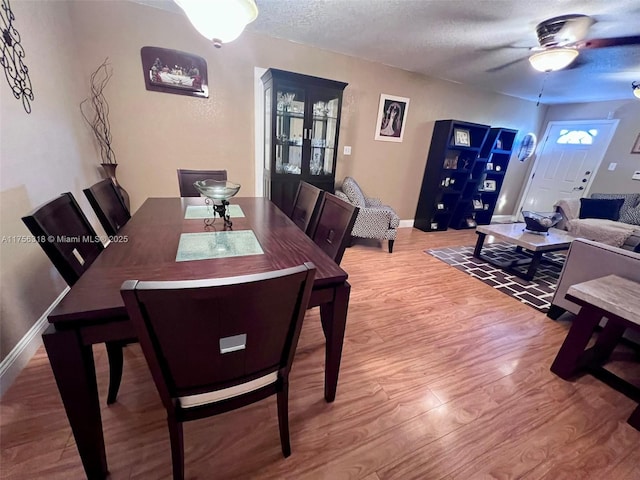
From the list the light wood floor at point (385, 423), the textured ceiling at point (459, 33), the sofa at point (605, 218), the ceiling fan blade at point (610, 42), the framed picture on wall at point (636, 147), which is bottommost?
the light wood floor at point (385, 423)

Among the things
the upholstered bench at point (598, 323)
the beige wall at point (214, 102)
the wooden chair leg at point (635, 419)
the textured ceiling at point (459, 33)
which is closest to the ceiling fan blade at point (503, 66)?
the textured ceiling at point (459, 33)

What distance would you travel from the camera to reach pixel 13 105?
4.80 feet

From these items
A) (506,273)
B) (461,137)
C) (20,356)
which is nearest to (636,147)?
(461,137)

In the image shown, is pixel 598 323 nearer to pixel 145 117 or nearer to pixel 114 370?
pixel 114 370

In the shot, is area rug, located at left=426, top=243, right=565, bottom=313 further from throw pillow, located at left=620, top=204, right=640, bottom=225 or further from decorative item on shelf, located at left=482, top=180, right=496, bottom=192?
decorative item on shelf, located at left=482, top=180, right=496, bottom=192

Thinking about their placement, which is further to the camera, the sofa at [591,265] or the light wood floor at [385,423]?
the sofa at [591,265]

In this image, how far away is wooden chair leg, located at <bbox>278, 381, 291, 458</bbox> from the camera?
97cm

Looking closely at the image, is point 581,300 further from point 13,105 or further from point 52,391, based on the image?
point 13,105

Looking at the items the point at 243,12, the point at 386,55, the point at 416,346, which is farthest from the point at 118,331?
the point at 386,55

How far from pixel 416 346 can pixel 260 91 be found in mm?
3026

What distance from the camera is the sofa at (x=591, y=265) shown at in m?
1.64

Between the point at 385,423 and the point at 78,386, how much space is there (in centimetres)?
123

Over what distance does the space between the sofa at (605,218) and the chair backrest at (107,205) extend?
16.3ft

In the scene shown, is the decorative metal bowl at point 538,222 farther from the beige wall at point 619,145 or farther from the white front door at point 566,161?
the white front door at point 566,161
